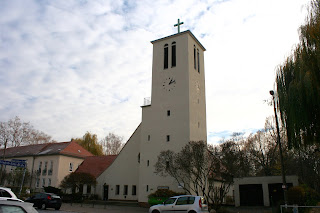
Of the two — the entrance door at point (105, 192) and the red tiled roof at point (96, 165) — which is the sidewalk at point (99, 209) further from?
the red tiled roof at point (96, 165)

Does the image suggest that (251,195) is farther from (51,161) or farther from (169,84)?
Answer: (51,161)

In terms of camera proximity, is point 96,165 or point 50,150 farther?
point 50,150

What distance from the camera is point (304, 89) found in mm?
13859

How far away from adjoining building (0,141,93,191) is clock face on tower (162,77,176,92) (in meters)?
22.0

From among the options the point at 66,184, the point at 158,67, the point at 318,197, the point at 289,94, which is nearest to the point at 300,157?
the point at 318,197

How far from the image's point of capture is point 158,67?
35.6 metres

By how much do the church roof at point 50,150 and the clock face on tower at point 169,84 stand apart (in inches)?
868

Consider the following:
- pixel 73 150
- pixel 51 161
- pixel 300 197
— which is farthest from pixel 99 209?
pixel 73 150

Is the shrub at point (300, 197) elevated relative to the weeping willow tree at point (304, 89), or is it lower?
lower

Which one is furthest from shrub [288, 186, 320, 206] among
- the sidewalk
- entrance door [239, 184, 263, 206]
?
the sidewalk

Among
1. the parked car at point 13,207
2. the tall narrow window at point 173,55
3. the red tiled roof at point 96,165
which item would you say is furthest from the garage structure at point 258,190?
the parked car at point 13,207

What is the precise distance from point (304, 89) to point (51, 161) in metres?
41.3

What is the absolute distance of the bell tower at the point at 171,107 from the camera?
102ft

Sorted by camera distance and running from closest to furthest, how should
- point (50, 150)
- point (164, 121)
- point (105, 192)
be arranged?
1. point (164, 121)
2. point (105, 192)
3. point (50, 150)
